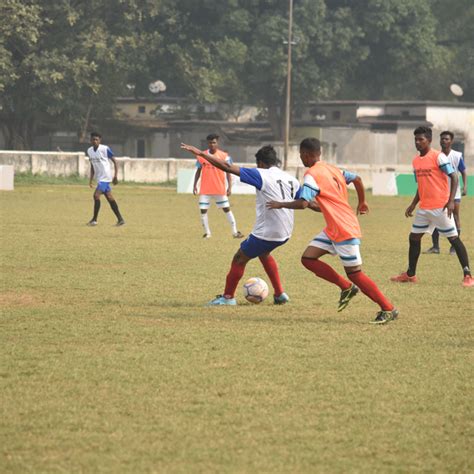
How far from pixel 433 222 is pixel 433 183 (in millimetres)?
505

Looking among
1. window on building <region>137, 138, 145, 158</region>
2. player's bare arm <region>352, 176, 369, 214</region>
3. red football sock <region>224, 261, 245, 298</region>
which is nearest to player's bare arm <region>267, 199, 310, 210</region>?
player's bare arm <region>352, 176, 369, 214</region>

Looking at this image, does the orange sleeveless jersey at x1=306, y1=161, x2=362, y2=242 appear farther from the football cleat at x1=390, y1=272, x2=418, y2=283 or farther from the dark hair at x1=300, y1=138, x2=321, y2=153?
the football cleat at x1=390, y1=272, x2=418, y2=283

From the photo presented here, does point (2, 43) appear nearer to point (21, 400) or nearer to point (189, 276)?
point (189, 276)

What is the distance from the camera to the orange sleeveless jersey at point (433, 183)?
15.1m

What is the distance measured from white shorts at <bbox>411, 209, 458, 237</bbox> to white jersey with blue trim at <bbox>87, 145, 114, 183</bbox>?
1038cm

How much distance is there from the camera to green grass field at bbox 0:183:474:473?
6422 millimetres

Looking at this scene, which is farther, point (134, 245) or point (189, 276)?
point (134, 245)

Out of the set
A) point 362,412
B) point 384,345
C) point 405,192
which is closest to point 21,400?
point 362,412

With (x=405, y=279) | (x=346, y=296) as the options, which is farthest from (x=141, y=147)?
(x=346, y=296)

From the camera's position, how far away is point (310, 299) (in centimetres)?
1308

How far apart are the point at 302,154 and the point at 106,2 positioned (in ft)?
174

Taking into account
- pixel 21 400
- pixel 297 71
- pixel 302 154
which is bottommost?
pixel 21 400

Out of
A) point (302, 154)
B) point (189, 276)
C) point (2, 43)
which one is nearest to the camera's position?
point (302, 154)

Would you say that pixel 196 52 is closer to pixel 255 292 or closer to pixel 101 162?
pixel 101 162
